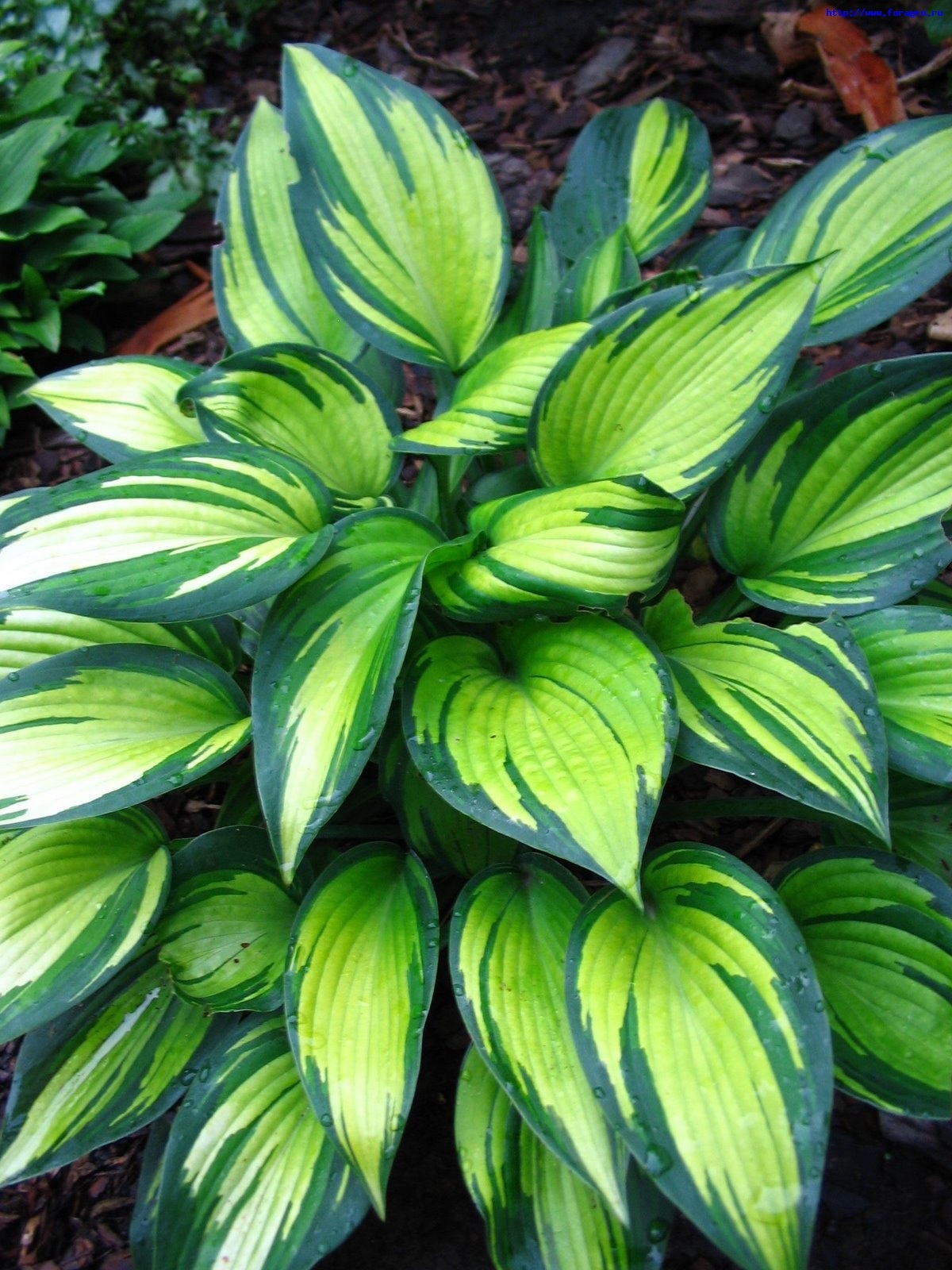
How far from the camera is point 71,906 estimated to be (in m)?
Answer: 1.23

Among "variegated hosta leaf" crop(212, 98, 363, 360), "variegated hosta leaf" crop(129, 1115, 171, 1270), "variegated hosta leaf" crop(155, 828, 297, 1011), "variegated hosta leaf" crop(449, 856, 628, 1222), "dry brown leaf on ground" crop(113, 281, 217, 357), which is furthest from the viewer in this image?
"dry brown leaf on ground" crop(113, 281, 217, 357)

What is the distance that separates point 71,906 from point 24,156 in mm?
1809

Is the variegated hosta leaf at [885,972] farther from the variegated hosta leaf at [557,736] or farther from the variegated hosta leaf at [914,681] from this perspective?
the variegated hosta leaf at [557,736]

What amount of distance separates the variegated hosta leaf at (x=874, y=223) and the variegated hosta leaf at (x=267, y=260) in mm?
744

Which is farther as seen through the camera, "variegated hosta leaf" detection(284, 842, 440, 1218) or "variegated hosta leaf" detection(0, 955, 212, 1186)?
"variegated hosta leaf" detection(0, 955, 212, 1186)

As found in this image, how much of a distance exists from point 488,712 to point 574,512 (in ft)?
0.84

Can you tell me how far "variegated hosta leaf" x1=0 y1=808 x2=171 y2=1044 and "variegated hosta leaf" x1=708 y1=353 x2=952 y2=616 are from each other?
2.94ft

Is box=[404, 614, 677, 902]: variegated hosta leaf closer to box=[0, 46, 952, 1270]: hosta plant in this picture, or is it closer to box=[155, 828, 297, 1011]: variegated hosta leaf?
box=[0, 46, 952, 1270]: hosta plant

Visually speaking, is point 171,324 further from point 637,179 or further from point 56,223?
point 637,179

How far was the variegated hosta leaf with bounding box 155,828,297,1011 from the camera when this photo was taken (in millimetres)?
1232

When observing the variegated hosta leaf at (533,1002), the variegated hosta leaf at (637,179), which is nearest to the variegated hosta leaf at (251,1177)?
the variegated hosta leaf at (533,1002)

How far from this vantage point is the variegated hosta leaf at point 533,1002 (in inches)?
40.0

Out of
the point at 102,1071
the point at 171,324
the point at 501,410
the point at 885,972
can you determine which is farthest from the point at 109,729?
the point at 171,324

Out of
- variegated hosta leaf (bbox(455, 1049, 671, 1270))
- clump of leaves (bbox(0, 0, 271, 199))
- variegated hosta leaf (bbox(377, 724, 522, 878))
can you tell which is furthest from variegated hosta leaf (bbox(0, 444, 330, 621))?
clump of leaves (bbox(0, 0, 271, 199))
